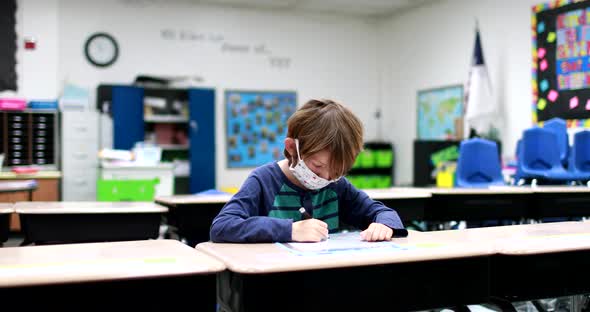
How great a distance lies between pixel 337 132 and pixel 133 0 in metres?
6.63

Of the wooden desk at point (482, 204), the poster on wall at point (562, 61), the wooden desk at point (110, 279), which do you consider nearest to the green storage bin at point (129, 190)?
the wooden desk at point (482, 204)

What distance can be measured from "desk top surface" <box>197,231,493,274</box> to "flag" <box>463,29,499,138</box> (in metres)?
5.23

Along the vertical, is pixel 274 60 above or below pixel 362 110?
above

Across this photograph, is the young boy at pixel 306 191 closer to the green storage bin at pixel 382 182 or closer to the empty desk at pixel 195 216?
the empty desk at pixel 195 216

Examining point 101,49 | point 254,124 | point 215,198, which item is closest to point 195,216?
point 215,198

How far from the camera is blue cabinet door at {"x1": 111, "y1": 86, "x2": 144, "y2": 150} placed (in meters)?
7.09

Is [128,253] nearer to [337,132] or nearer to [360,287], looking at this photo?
[360,287]

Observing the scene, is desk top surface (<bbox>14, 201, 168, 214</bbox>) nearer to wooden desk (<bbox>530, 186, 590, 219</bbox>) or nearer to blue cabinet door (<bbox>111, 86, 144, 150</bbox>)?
wooden desk (<bbox>530, 186, 590, 219</bbox>)

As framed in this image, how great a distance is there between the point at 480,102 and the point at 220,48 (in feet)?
11.6

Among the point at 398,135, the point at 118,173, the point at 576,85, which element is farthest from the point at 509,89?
the point at 118,173

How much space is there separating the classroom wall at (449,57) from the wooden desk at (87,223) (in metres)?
4.74

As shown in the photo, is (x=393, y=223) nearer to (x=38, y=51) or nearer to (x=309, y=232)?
(x=309, y=232)

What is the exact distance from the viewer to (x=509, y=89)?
257 inches

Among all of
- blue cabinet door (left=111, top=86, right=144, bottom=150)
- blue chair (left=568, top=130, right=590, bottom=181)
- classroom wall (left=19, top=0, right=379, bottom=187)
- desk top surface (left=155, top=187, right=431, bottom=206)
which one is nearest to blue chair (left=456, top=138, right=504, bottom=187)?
blue chair (left=568, top=130, right=590, bottom=181)
